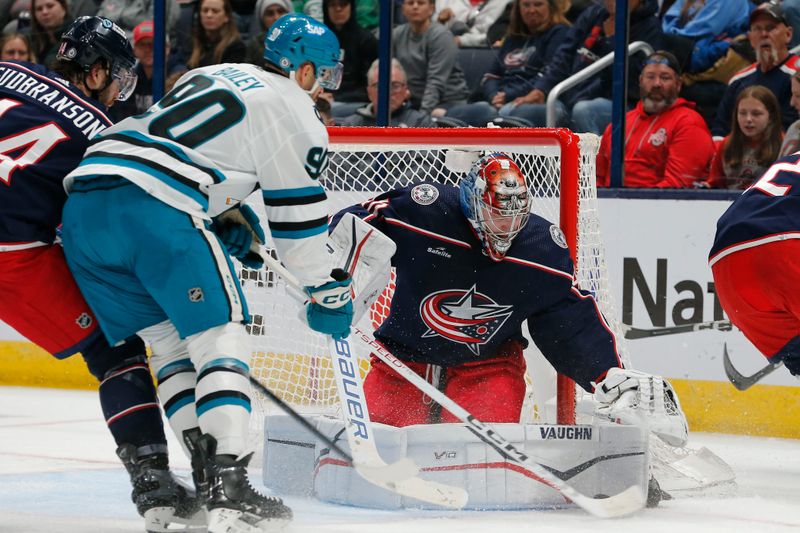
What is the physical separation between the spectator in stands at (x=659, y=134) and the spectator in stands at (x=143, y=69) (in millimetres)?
1943

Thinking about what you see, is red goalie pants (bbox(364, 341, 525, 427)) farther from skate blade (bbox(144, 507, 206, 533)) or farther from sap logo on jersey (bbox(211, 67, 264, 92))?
sap logo on jersey (bbox(211, 67, 264, 92))

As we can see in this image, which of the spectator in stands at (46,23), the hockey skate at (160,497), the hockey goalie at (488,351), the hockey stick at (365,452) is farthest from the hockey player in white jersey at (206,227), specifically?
the spectator in stands at (46,23)

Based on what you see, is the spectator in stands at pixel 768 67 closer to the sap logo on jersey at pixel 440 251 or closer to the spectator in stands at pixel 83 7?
the sap logo on jersey at pixel 440 251

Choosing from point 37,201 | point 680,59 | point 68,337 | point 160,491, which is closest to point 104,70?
point 37,201

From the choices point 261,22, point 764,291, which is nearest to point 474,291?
point 764,291

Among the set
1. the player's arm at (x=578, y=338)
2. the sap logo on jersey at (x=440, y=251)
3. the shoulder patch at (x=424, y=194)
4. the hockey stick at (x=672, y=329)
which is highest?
the shoulder patch at (x=424, y=194)

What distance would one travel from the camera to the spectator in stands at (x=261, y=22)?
5.39 meters

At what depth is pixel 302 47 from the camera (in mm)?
2561

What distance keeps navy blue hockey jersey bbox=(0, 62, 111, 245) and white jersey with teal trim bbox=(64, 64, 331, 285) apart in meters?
0.19

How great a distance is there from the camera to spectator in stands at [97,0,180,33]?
545 cm

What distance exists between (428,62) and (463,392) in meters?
2.07

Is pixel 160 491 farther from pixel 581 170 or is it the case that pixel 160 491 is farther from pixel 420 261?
pixel 581 170

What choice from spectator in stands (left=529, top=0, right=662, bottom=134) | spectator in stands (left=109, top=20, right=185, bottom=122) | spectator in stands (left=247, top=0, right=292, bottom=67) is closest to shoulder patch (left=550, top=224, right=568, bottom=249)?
spectator in stands (left=529, top=0, right=662, bottom=134)

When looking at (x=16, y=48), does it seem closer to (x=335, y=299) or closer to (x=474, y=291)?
(x=474, y=291)
